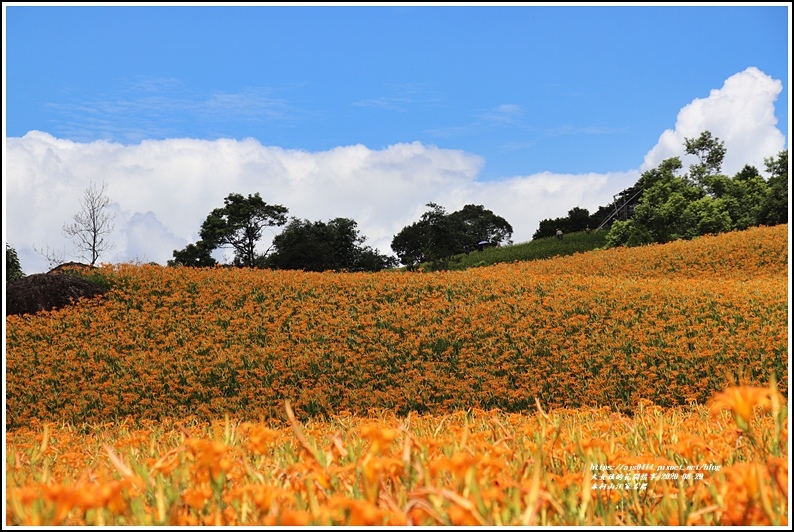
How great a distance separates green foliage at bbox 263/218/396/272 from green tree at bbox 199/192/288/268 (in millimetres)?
1458

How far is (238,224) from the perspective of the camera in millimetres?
34656

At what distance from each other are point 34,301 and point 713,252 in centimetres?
1748

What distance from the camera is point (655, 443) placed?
2.37 metres

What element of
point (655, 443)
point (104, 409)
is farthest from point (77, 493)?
point (104, 409)

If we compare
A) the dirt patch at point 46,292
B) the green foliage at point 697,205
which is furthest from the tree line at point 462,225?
the dirt patch at point 46,292

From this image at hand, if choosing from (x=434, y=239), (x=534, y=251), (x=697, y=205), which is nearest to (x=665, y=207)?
(x=697, y=205)

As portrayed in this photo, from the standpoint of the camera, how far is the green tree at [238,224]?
34.5 m

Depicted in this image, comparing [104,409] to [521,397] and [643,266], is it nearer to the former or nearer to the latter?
[521,397]

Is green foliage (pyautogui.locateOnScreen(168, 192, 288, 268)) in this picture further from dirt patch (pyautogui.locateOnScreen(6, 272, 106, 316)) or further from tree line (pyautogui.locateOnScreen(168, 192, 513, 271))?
dirt patch (pyautogui.locateOnScreen(6, 272, 106, 316))

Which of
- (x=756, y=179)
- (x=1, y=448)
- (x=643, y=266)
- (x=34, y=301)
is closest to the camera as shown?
(x=1, y=448)

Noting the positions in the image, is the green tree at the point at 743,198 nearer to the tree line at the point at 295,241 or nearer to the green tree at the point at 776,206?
the green tree at the point at 776,206

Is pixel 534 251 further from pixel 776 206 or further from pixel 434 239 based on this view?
pixel 776 206

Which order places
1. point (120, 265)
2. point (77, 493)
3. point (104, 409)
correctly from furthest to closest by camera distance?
point (120, 265) < point (104, 409) < point (77, 493)

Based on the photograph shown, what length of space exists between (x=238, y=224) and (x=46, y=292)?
21718mm
